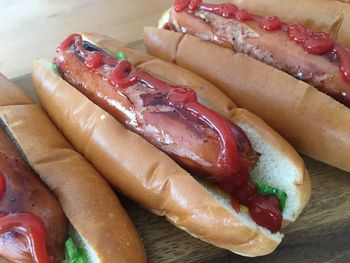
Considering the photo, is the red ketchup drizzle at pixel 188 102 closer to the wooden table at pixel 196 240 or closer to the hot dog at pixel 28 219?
the wooden table at pixel 196 240

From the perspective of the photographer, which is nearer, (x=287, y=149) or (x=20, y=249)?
(x=20, y=249)

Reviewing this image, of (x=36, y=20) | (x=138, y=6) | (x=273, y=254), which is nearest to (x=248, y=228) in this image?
(x=273, y=254)

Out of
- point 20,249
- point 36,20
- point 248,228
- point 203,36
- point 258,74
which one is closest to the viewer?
point 20,249

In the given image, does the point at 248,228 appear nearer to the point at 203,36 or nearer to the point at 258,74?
the point at 258,74

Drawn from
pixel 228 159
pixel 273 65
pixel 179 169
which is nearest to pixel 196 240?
pixel 179 169

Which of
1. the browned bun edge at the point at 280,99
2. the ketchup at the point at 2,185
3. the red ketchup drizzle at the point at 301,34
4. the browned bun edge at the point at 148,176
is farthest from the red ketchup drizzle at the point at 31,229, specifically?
the red ketchup drizzle at the point at 301,34

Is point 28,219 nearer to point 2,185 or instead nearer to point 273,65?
point 2,185
